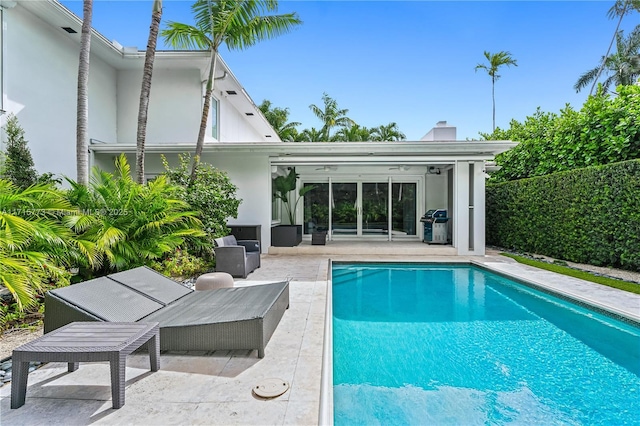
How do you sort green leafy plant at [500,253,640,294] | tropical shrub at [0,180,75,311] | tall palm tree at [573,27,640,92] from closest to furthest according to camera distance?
tropical shrub at [0,180,75,311]
green leafy plant at [500,253,640,294]
tall palm tree at [573,27,640,92]

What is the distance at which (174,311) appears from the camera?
13.6ft

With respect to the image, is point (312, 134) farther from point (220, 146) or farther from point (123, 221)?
point (123, 221)

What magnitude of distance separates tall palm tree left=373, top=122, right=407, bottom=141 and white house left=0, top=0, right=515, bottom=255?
1756 centimetres

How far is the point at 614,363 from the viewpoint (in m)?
4.23

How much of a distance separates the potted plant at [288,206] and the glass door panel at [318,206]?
45 cm

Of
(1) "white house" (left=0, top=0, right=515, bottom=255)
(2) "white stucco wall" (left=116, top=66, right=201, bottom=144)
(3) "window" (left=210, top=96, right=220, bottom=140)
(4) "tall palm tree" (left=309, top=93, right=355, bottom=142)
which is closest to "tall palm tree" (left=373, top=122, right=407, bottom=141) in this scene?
(4) "tall palm tree" (left=309, top=93, right=355, bottom=142)

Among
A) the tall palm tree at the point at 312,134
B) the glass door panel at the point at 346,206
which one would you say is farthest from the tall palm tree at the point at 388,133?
the glass door panel at the point at 346,206

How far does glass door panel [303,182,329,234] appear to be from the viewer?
14.6 meters

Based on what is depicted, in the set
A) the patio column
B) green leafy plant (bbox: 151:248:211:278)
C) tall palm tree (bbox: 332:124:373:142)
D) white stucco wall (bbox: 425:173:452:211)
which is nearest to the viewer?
green leafy plant (bbox: 151:248:211:278)

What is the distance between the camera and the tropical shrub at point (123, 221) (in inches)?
243

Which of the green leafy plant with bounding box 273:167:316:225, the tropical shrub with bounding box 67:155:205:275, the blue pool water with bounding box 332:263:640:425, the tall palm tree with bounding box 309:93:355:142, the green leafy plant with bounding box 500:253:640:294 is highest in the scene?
the tall palm tree with bounding box 309:93:355:142

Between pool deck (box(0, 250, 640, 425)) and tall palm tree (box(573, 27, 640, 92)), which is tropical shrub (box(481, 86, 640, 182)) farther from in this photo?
tall palm tree (box(573, 27, 640, 92))

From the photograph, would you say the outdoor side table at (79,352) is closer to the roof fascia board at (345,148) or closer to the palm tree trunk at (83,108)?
the palm tree trunk at (83,108)

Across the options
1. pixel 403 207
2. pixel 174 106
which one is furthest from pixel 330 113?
pixel 174 106
